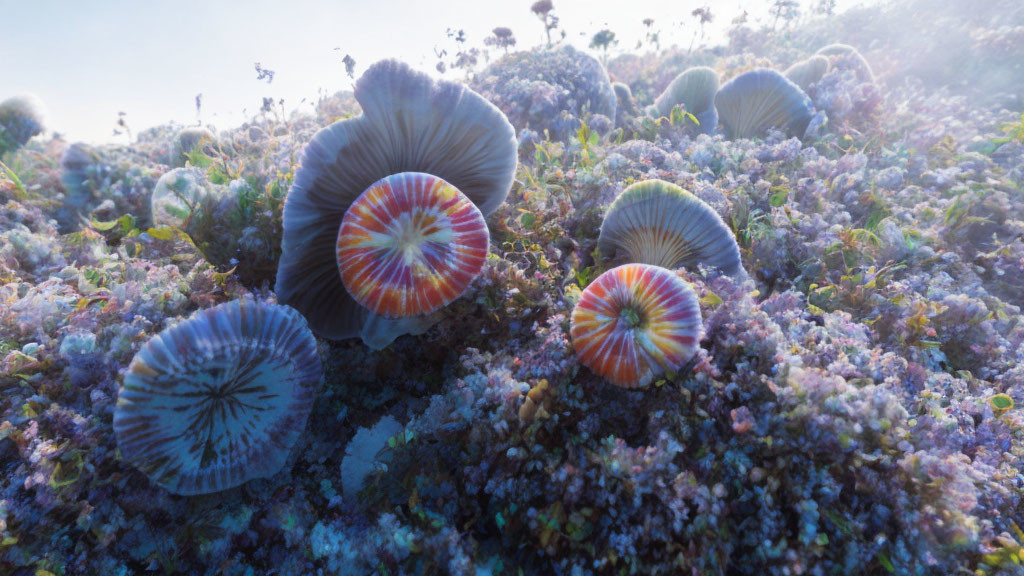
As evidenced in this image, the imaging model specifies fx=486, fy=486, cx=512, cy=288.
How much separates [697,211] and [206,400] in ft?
10.5

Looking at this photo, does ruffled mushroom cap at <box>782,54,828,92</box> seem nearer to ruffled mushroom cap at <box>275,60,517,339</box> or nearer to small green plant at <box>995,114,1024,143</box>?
small green plant at <box>995,114,1024,143</box>

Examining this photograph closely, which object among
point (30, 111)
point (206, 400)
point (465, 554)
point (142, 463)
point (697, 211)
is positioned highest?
point (697, 211)

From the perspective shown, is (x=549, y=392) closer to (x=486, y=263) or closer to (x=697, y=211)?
(x=486, y=263)

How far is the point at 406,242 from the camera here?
9.91ft

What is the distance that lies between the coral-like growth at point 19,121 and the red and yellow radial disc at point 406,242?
8155 millimetres

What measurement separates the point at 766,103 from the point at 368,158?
540 cm

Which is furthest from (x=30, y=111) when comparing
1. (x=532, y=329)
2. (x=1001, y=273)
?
→ (x=1001, y=273)

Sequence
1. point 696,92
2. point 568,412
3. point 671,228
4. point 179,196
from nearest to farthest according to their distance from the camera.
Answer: point 568,412
point 671,228
point 179,196
point 696,92

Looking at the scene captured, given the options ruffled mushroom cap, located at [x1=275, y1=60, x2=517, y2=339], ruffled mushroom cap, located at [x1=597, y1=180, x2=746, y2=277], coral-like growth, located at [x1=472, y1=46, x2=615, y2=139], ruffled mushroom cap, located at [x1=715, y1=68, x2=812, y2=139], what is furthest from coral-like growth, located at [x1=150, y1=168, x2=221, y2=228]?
ruffled mushroom cap, located at [x1=715, y1=68, x2=812, y2=139]

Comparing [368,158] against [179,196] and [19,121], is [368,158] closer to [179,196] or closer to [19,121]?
[179,196]

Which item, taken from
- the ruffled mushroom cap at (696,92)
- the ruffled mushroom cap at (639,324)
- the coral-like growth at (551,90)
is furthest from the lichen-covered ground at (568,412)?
the coral-like growth at (551,90)

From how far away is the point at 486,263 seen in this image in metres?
3.49

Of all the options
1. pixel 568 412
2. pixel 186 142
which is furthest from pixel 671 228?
pixel 186 142

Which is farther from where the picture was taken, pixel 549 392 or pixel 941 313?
pixel 941 313
